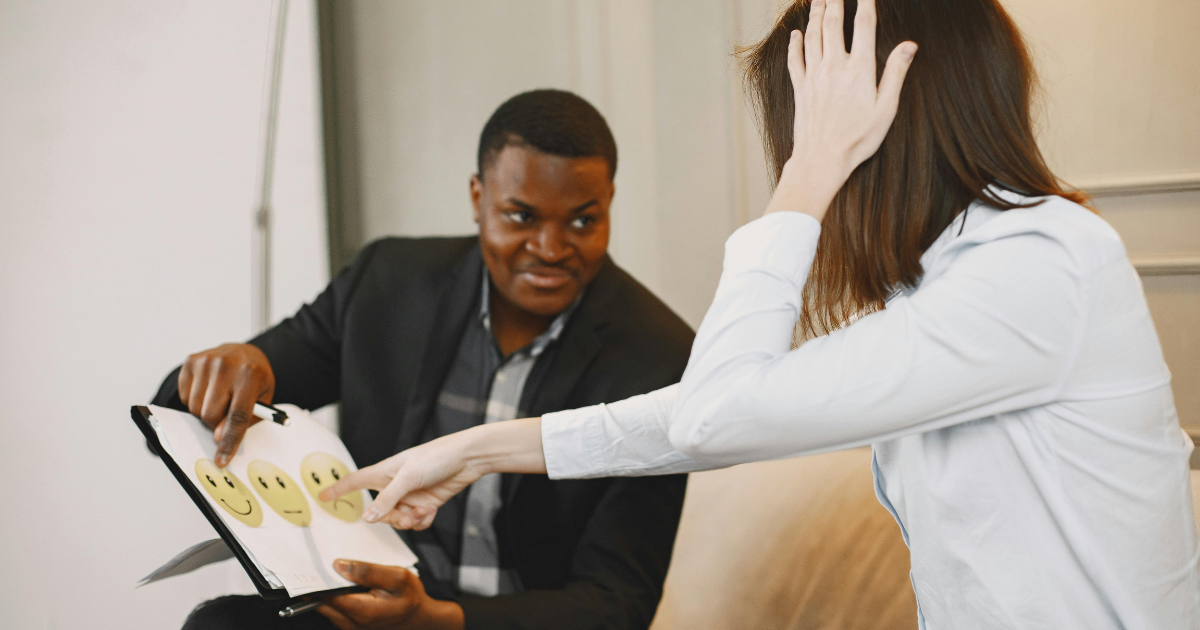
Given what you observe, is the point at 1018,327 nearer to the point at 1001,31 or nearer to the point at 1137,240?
the point at 1001,31

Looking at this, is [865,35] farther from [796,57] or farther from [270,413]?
[270,413]

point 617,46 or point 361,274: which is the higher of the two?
point 617,46

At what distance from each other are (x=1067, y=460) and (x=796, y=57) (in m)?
0.34

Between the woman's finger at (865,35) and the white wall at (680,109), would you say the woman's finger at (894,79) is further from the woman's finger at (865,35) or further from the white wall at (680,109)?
the white wall at (680,109)

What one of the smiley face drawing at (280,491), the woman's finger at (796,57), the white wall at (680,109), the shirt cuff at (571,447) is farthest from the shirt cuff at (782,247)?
the white wall at (680,109)

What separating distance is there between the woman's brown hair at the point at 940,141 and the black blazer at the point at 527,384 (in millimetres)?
621

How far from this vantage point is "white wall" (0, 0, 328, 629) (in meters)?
1.45

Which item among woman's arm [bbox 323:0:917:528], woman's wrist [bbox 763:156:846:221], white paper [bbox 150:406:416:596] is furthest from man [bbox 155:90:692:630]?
woman's wrist [bbox 763:156:846:221]

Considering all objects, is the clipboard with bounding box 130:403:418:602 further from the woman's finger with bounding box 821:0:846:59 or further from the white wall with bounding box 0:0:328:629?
the white wall with bounding box 0:0:328:629

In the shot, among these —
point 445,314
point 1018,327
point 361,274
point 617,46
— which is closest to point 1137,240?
point 1018,327

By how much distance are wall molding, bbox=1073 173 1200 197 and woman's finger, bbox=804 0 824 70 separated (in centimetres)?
77

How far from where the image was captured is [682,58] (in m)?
1.44

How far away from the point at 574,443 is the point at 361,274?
0.82 metres

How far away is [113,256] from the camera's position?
5.06ft
